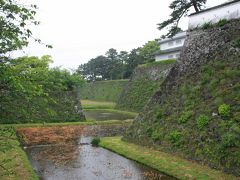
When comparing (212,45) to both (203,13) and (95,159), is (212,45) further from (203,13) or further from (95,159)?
(95,159)

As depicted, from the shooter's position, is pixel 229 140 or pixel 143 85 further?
pixel 143 85

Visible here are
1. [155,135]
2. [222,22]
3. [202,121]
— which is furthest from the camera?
[222,22]

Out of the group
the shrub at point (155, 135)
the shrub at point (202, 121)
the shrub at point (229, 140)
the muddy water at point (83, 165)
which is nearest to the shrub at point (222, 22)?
the shrub at point (202, 121)

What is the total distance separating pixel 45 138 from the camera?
17312mm

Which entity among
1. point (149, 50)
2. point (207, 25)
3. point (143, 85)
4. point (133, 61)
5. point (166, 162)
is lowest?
point (166, 162)

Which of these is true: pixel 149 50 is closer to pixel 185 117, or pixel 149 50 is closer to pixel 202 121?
pixel 185 117

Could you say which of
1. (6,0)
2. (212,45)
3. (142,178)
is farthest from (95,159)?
(6,0)

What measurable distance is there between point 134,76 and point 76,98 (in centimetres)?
1369

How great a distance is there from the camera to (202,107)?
12211 millimetres

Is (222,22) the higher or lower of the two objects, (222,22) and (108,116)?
the higher

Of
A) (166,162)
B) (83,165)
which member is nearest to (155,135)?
(166,162)

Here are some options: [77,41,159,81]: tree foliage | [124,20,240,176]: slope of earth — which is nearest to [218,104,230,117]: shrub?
[124,20,240,176]: slope of earth

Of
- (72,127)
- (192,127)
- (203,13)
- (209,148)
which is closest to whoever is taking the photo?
(209,148)

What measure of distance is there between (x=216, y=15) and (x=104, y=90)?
39703mm
